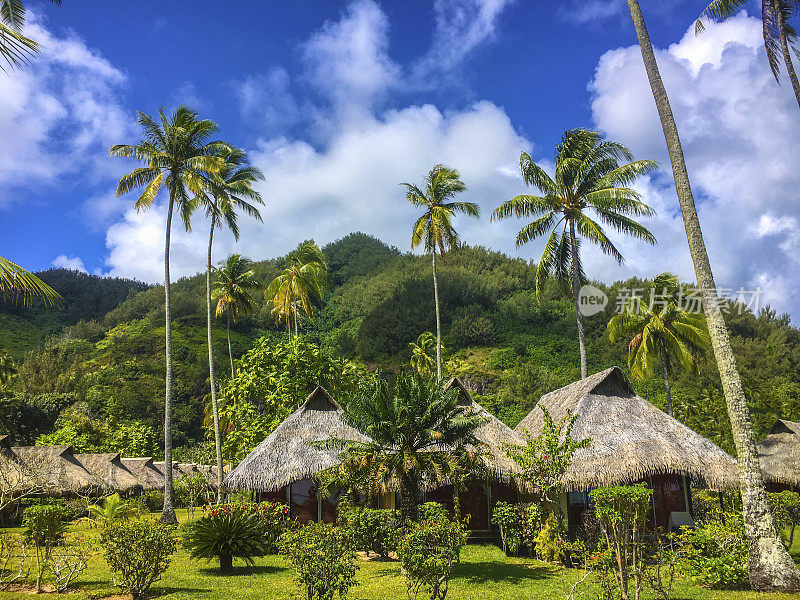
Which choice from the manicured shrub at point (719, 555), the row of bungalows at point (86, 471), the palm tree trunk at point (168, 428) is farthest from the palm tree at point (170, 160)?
the manicured shrub at point (719, 555)

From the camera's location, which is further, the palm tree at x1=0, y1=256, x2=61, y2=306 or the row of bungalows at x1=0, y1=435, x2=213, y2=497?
the row of bungalows at x1=0, y1=435, x2=213, y2=497

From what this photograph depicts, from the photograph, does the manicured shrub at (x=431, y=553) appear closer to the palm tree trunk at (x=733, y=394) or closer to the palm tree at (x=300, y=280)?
the palm tree trunk at (x=733, y=394)

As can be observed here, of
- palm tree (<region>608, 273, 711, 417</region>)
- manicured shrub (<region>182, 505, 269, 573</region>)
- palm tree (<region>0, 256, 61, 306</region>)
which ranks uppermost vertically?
palm tree (<region>608, 273, 711, 417</region>)

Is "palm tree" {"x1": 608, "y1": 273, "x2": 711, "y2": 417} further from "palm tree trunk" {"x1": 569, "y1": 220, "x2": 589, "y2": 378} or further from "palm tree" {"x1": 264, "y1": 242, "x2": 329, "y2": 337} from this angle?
"palm tree" {"x1": 264, "y1": 242, "x2": 329, "y2": 337}

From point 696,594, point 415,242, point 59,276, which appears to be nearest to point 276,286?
point 415,242

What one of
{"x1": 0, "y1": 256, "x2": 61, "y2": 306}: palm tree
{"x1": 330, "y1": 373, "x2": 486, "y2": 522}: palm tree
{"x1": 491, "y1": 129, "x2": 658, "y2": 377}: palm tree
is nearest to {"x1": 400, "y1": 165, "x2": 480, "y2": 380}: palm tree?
{"x1": 491, "y1": 129, "x2": 658, "y2": 377}: palm tree

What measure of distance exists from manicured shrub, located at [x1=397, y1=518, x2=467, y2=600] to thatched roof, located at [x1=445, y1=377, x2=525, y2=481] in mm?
7349

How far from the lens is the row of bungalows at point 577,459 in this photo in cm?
1430

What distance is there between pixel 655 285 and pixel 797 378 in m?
23.7

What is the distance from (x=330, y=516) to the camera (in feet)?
59.2

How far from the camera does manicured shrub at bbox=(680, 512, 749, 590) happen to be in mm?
10211

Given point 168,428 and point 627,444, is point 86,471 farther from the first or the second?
point 627,444

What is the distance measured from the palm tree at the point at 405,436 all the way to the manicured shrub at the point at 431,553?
3636 millimetres

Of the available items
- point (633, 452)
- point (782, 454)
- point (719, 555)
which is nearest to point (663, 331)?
point (782, 454)
